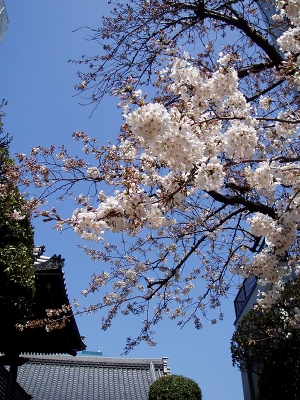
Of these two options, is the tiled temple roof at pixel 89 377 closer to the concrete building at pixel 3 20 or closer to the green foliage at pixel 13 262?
the green foliage at pixel 13 262

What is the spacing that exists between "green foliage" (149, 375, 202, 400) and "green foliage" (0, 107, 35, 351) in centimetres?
399

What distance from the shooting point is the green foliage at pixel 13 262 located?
4859 mm

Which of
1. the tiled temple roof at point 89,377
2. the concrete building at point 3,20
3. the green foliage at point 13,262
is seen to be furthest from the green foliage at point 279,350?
the concrete building at point 3,20

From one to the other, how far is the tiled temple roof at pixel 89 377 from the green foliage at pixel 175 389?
3.03m

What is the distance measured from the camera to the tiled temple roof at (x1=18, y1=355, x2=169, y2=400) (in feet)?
36.2

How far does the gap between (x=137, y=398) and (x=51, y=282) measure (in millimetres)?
6336

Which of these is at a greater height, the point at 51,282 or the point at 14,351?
the point at 51,282

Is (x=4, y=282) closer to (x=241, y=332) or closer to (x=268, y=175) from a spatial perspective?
(x=268, y=175)

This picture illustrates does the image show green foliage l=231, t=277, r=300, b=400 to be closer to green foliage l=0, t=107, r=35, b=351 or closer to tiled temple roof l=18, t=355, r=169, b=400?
green foliage l=0, t=107, r=35, b=351

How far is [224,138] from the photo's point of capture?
3000 millimetres

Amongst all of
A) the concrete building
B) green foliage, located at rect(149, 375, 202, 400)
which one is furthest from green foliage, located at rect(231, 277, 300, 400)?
the concrete building

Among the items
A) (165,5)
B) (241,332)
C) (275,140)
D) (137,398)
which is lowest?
(137,398)

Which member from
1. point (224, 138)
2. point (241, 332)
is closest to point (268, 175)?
point (224, 138)

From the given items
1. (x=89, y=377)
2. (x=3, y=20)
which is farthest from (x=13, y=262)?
(x=3, y=20)
